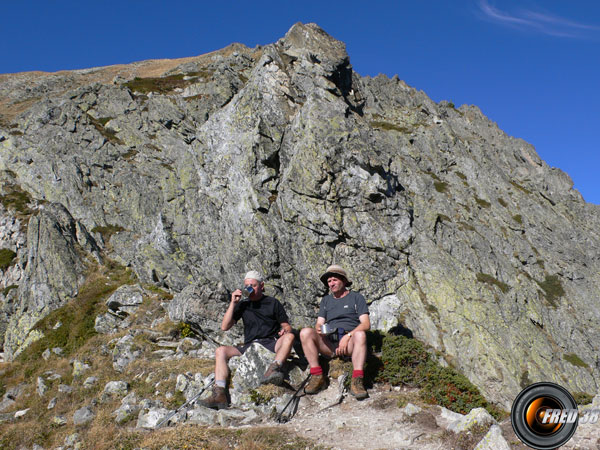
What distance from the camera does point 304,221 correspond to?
18.4m

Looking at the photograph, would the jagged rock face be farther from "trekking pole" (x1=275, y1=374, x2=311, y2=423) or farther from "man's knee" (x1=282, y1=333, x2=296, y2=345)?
"trekking pole" (x1=275, y1=374, x2=311, y2=423)

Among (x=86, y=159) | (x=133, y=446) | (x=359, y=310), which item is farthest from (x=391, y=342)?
(x=86, y=159)

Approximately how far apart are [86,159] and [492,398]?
122 feet

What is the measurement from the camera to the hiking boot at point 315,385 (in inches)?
340

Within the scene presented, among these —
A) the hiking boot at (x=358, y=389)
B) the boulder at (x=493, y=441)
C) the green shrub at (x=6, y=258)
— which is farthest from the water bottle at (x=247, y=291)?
the green shrub at (x=6, y=258)

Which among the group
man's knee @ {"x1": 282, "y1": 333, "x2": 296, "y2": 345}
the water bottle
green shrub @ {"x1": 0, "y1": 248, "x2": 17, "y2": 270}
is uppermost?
green shrub @ {"x1": 0, "y1": 248, "x2": 17, "y2": 270}

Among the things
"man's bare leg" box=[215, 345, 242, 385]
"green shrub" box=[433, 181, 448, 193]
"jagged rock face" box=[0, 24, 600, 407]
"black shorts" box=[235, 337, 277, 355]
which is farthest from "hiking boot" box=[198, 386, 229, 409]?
"green shrub" box=[433, 181, 448, 193]

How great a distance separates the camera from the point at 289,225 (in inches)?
737

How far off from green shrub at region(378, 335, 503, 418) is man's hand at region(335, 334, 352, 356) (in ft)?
4.41

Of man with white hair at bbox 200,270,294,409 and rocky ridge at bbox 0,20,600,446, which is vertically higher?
rocky ridge at bbox 0,20,600,446

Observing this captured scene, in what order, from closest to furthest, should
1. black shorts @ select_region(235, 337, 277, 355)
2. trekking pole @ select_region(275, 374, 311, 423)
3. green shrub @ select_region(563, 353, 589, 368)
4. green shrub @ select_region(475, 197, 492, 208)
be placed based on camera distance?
trekking pole @ select_region(275, 374, 311, 423)
black shorts @ select_region(235, 337, 277, 355)
green shrub @ select_region(563, 353, 589, 368)
green shrub @ select_region(475, 197, 492, 208)

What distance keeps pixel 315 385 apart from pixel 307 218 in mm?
10533

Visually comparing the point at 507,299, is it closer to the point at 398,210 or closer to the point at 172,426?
the point at 398,210

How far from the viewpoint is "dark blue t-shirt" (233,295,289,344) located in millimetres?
9898
